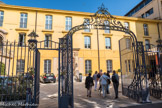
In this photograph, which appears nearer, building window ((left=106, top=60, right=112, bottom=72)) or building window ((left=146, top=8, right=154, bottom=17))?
building window ((left=106, top=60, right=112, bottom=72))

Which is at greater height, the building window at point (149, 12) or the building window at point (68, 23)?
the building window at point (149, 12)

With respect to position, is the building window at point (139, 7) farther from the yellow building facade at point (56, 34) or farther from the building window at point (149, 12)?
the yellow building facade at point (56, 34)

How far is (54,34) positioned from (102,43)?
7.76 meters

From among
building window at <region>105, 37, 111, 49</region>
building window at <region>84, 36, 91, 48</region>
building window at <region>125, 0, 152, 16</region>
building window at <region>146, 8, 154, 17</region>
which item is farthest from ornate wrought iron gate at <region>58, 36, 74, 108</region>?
building window at <region>125, 0, 152, 16</region>

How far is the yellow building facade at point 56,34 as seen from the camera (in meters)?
18.0

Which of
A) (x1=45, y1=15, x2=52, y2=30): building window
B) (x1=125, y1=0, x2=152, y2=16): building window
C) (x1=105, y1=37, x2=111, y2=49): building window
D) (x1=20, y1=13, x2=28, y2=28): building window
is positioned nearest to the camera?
(x1=20, y1=13, x2=28, y2=28): building window

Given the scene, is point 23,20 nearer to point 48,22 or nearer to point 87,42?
point 48,22

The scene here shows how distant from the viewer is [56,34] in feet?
63.3

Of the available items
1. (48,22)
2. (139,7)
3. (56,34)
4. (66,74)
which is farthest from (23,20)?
(139,7)

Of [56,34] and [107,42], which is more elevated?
[56,34]

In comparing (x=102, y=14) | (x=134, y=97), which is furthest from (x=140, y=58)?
(x=102, y=14)

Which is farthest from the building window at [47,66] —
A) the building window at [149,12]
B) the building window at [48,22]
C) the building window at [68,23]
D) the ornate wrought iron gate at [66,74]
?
the building window at [149,12]

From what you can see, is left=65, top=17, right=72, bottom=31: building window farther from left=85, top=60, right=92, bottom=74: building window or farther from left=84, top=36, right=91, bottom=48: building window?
left=85, top=60, right=92, bottom=74: building window

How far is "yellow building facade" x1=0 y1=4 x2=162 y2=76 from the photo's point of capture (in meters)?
18.0
